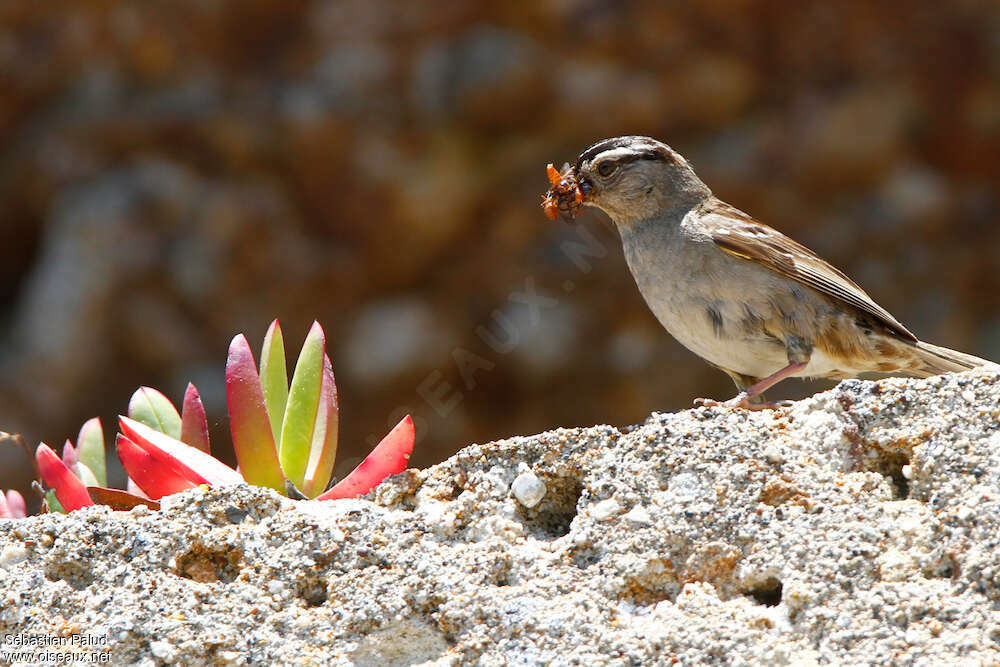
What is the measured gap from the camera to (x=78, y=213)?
8914 millimetres

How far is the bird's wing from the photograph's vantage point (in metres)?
3.91

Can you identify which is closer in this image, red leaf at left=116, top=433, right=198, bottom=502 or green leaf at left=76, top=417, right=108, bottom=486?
red leaf at left=116, top=433, right=198, bottom=502

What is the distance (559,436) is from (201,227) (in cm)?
698

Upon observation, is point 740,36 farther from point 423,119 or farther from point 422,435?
point 422,435

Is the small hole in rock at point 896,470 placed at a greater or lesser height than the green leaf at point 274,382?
lesser

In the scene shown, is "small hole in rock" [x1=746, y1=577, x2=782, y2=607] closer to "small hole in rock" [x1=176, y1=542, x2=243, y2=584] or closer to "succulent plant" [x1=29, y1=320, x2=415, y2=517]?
"succulent plant" [x1=29, y1=320, x2=415, y2=517]

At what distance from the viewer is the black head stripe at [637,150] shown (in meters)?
4.50

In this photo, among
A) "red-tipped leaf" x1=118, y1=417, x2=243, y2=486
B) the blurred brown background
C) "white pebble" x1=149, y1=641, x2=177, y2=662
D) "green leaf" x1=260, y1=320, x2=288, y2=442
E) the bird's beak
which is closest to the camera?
"white pebble" x1=149, y1=641, x2=177, y2=662

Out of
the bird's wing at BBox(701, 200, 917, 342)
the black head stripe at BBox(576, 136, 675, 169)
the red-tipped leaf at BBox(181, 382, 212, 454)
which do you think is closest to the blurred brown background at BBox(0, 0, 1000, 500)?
the black head stripe at BBox(576, 136, 675, 169)

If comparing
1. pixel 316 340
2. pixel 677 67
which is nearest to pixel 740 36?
pixel 677 67

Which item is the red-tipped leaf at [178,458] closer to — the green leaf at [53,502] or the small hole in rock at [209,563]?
the small hole in rock at [209,563]

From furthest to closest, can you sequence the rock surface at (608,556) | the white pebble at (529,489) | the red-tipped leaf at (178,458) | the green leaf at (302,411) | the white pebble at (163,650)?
the green leaf at (302,411) < the red-tipped leaf at (178,458) < the white pebble at (529,489) < the white pebble at (163,650) < the rock surface at (608,556)

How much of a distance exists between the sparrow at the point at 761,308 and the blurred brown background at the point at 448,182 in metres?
4.74

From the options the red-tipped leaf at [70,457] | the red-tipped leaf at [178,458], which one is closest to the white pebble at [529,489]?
the red-tipped leaf at [178,458]
